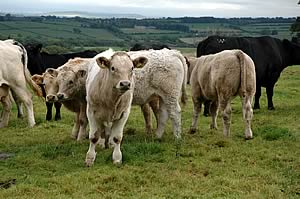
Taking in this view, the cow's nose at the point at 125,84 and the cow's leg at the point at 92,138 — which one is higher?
the cow's nose at the point at 125,84

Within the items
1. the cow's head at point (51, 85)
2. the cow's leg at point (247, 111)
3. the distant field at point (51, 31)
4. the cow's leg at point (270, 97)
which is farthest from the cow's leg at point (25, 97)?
the distant field at point (51, 31)

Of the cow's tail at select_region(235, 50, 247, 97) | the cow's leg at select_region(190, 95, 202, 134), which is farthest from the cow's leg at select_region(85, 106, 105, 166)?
the cow's leg at select_region(190, 95, 202, 134)

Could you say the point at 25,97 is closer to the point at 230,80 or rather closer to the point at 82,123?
the point at 82,123

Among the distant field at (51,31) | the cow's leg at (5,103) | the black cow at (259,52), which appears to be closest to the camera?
the cow's leg at (5,103)

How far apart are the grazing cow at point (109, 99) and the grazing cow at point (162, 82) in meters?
1.44

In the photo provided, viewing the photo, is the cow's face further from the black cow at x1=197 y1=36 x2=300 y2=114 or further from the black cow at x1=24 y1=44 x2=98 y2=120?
the black cow at x1=197 y1=36 x2=300 y2=114

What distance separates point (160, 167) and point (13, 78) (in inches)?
229

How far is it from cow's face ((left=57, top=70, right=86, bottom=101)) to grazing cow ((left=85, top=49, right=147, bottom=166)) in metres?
1.24

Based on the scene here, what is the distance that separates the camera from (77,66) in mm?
9500

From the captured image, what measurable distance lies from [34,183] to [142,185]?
151 cm

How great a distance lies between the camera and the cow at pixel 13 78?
11875 millimetres

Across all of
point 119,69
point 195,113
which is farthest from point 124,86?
point 195,113

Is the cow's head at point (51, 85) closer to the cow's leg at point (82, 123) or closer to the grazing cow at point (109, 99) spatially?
the cow's leg at point (82, 123)

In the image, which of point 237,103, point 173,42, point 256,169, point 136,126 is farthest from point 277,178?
point 173,42
